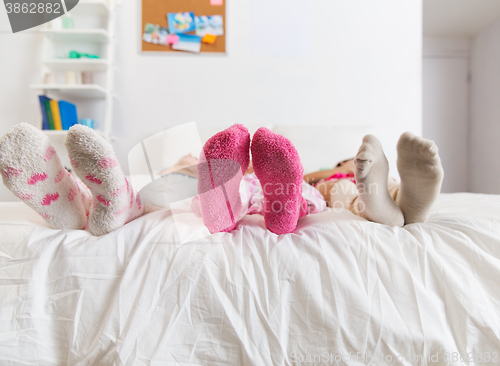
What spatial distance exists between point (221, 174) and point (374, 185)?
276 mm

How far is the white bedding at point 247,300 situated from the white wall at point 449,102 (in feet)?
10.7

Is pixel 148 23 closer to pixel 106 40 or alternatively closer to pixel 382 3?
pixel 106 40

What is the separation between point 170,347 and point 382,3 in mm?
2377

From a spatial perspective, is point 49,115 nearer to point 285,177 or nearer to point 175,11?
point 175,11

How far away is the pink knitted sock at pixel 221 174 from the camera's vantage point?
0.52 metres

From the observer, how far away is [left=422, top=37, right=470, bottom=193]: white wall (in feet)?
10.6

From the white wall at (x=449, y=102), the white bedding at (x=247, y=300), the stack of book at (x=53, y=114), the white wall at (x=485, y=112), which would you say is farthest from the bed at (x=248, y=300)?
the white wall at (x=449, y=102)

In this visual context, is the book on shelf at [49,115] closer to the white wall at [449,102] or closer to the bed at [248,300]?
the bed at [248,300]

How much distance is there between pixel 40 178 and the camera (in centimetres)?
52

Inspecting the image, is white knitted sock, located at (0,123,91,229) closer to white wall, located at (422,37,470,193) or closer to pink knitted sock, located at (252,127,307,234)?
pink knitted sock, located at (252,127,307,234)

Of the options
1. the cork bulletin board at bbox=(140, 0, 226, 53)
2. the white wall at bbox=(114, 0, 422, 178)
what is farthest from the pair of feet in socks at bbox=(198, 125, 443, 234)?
the cork bulletin board at bbox=(140, 0, 226, 53)

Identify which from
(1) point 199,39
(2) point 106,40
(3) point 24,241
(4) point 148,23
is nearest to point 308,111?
(1) point 199,39

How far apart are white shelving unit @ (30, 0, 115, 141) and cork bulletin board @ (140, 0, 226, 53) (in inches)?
8.3

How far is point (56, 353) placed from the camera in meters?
0.46
